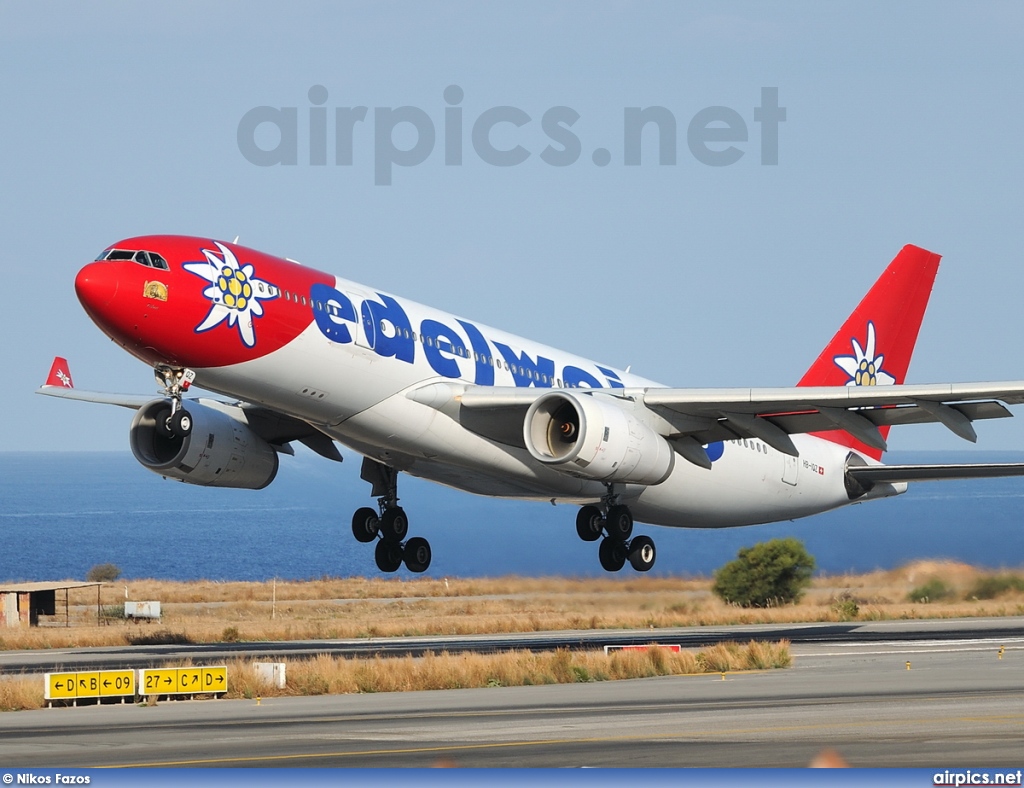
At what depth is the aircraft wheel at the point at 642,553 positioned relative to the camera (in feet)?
112

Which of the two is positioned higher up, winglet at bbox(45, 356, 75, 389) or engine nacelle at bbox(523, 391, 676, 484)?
winglet at bbox(45, 356, 75, 389)

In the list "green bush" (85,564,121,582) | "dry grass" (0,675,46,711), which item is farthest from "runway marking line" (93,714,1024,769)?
"green bush" (85,564,121,582)

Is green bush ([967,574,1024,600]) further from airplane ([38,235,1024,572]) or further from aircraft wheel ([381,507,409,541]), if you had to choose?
aircraft wheel ([381,507,409,541])

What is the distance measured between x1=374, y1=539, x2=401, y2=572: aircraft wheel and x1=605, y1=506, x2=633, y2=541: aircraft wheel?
509 centimetres

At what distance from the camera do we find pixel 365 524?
115ft

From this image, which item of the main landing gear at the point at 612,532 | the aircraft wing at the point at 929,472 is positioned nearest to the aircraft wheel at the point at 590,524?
the main landing gear at the point at 612,532

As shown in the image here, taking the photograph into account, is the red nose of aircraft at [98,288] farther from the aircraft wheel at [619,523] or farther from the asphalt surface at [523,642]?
the aircraft wheel at [619,523]

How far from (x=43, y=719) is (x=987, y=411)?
18.8 metres

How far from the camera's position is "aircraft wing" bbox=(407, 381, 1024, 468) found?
28953 millimetres

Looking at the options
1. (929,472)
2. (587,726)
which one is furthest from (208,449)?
(929,472)

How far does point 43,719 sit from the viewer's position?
22609mm

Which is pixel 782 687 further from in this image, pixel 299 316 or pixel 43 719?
pixel 43 719

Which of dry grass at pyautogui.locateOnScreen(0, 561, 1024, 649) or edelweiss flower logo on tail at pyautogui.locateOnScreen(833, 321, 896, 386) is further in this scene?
dry grass at pyautogui.locateOnScreen(0, 561, 1024, 649)

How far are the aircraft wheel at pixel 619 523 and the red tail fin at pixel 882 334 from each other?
8504mm
